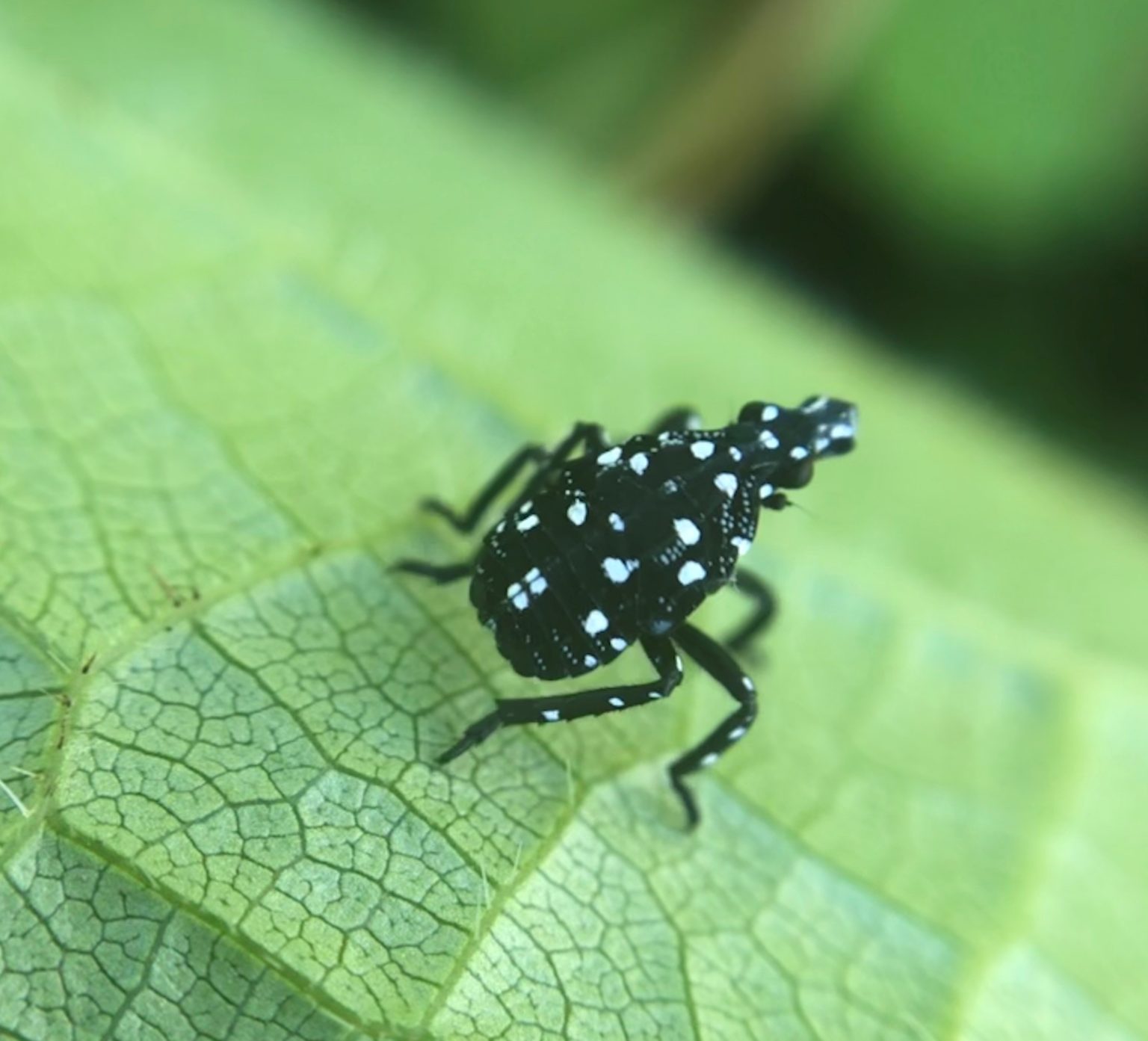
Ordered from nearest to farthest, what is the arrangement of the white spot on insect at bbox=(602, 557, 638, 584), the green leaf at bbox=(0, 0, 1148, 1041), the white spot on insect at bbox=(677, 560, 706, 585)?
the green leaf at bbox=(0, 0, 1148, 1041) → the white spot on insect at bbox=(602, 557, 638, 584) → the white spot on insect at bbox=(677, 560, 706, 585)

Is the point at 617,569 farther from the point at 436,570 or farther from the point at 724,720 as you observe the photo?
the point at 724,720

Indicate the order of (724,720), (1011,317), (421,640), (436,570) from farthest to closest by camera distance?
1. (1011,317)
2. (724,720)
3. (436,570)
4. (421,640)

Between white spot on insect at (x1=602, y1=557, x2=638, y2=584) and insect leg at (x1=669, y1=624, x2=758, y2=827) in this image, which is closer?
white spot on insect at (x1=602, y1=557, x2=638, y2=584)

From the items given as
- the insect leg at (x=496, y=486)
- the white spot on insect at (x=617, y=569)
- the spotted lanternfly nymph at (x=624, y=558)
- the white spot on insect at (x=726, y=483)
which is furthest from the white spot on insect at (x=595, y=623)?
the insect leg at (x=496, y=486)

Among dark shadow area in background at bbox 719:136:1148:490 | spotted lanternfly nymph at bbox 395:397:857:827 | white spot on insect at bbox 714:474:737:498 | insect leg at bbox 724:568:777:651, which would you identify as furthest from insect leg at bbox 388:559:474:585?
dark shadow area in background at bbox 719:136:1148:490

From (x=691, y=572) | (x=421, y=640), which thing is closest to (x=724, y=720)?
(x=691, y=572)

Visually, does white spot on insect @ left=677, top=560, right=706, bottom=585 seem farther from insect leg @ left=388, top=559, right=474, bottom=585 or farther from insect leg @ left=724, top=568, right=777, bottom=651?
insect leg @ left=388, top=559, right=474, bottom=585
